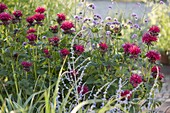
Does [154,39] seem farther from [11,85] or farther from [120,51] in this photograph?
[11,85]

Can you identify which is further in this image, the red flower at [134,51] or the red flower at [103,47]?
the red flower at [103,47]

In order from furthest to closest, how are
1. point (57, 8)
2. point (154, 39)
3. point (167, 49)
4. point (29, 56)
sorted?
point (167, 49), point (57, 8), point (29, 56), point (154, 39)

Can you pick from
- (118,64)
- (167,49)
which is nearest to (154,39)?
(118,64)

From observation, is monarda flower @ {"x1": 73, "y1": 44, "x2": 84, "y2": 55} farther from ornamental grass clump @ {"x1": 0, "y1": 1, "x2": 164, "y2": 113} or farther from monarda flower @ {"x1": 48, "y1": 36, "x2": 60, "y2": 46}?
monarda flower @ {"x1": 48, "y1": 36, "x2": 60, "y2": 46}

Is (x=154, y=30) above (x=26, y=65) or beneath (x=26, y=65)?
above

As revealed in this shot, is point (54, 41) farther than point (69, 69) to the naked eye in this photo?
No

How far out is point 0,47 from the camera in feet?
Answer: 9.39

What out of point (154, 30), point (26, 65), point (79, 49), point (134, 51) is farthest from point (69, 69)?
point (154, 30)

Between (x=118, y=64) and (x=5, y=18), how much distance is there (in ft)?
2.59

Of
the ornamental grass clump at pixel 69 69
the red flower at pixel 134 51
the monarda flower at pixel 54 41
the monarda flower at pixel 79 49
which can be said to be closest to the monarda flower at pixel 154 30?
the ornamental grass clump at pixel 69 69

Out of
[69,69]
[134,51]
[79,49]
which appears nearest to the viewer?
[134,51]

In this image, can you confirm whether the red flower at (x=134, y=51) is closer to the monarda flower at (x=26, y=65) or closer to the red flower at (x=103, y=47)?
the red flower at (x=103, y=47)

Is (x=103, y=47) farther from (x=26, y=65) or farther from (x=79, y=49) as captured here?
(x=26, y=65)

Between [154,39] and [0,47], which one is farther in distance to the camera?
[0,47]
